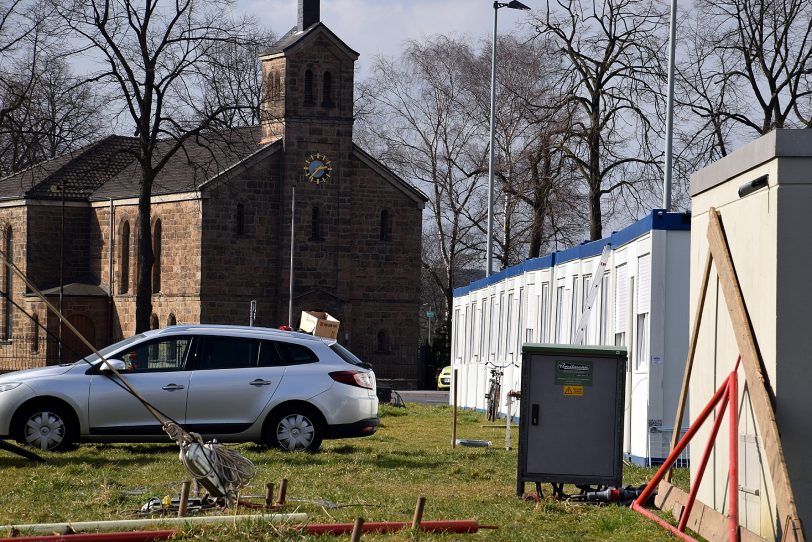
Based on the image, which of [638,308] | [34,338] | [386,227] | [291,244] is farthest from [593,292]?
[34,338]

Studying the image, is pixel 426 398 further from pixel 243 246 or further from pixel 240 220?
pixel 240 220

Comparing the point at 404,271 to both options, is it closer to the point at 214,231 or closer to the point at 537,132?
the point at 214,231

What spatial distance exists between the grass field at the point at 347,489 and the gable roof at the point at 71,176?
5443 cm

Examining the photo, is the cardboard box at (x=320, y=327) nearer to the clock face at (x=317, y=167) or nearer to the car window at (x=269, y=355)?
the car window at (x=269, y=355)

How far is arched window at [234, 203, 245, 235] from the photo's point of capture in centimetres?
6425

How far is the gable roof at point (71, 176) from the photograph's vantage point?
235 feet

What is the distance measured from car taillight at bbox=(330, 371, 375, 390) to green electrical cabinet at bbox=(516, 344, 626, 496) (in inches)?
204

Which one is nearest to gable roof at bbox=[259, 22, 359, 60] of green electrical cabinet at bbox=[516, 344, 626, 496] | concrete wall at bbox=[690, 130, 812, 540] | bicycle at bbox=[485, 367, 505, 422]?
bicycle at bbox=[485, 367, 505, 422]

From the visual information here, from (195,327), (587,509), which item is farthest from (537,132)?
(587,509)

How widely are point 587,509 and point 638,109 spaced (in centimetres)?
3510

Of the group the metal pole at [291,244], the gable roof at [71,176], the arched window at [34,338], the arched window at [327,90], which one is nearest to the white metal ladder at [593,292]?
the metal pole at [291,244]

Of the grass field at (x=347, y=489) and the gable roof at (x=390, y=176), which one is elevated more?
the gable roof at (x=390, y=176)

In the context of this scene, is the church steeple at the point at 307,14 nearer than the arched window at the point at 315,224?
No

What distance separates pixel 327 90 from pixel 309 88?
32.9 inches
